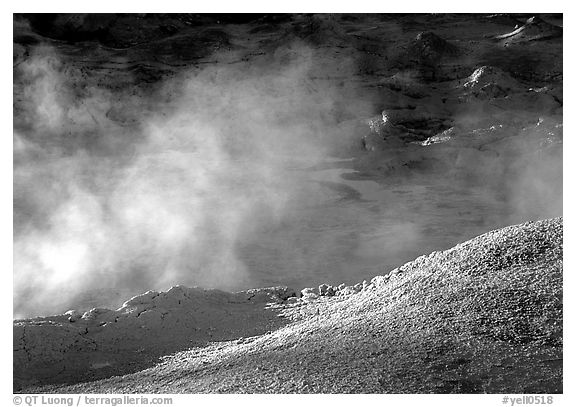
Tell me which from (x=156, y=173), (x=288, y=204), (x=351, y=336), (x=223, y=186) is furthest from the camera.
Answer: (x=156, y=173)

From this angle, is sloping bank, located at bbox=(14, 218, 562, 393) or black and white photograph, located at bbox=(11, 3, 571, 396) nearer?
sloping bank, located at bbox=(14, 218, 562, 393)

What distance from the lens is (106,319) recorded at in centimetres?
255

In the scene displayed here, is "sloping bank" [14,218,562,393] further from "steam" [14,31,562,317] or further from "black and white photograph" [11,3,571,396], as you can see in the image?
"steam" [14,31,562,317]

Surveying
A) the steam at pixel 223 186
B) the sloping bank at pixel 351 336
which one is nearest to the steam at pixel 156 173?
the steam at pixel 223 186

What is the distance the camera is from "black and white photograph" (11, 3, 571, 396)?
2.12m

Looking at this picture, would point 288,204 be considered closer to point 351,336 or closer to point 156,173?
point 156,173

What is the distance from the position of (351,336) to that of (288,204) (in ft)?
6.52

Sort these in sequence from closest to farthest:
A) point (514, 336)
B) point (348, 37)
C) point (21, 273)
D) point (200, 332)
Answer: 1. point (514, 336)
2. point (200, 332)
3. point (21, 273)
4. point (348, 37)

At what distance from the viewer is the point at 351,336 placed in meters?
2.17

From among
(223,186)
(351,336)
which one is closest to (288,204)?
(223,186)

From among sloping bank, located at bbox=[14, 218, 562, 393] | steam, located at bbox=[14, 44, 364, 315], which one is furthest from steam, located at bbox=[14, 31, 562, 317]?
sloping bank, located at bbox=[14, 218, 562, 393]
